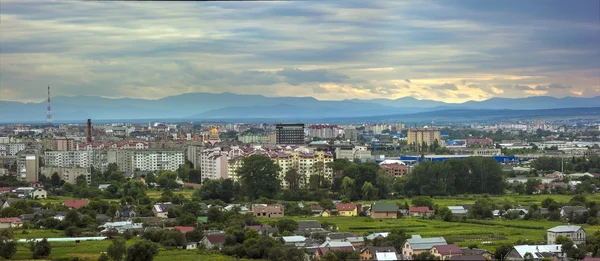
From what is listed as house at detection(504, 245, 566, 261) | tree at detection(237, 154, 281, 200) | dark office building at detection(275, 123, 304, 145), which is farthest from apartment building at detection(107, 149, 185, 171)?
house at detection(504, 245, 566, 261)

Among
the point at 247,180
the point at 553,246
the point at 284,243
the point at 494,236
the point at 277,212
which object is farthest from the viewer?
the point at 247,180

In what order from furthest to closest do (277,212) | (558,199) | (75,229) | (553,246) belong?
(558,199) < (277,212) < (75,229) < (553,246)

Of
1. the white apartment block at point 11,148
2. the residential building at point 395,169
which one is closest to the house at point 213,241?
the residential building at point 395,169

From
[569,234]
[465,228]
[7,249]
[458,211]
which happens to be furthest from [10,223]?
[569,234]

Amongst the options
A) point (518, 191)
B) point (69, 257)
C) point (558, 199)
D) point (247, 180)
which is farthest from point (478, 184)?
point (69, 257)

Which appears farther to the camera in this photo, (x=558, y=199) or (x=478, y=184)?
(x=478, y=184)

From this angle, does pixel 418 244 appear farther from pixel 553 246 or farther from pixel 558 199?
pixel 558 199

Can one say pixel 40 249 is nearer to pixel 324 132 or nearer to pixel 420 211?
pixel 420 211
